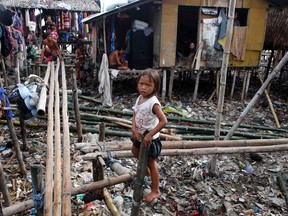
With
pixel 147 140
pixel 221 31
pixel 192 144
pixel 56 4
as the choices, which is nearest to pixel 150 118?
pixel 147 140

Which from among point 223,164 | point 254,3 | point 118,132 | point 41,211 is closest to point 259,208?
point 223,164

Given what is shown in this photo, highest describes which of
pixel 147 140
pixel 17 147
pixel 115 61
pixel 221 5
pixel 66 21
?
pixel 221 5

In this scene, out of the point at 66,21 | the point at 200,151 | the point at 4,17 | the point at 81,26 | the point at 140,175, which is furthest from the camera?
the point at 81,26

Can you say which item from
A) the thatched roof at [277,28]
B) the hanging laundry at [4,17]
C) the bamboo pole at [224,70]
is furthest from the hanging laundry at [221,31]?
the hanging laundry at [4,17]

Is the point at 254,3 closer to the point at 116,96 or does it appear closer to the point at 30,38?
the point at 116,96

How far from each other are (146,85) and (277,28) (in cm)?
1067

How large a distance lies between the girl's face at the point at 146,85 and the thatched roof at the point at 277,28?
10.3 metres

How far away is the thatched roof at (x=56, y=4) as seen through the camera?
12156mm

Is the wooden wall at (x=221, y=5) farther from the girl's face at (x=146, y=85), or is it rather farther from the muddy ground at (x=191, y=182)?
the girl's face at (x=146, y=85)

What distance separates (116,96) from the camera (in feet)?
34.1

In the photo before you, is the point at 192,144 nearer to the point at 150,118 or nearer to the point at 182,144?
the point at 182,144

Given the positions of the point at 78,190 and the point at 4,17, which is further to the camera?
the point at 4,17

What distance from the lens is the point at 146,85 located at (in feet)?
8.25

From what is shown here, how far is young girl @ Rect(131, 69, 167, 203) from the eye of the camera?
2478 millimetres
